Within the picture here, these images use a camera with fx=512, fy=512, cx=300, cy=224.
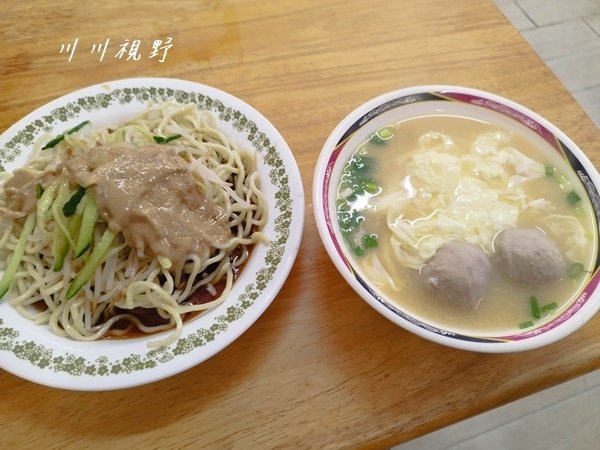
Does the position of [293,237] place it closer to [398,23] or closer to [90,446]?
[90,446]

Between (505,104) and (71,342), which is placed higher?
(505,104)

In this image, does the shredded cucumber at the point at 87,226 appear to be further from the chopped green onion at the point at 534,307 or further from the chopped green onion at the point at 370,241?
the chopped green onion at the point at 534,307

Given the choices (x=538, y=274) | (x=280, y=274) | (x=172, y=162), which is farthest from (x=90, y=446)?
(x=538, y=274)

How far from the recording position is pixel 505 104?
4.63ft

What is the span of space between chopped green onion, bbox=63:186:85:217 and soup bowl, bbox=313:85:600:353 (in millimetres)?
561

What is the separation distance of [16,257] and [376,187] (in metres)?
0.94

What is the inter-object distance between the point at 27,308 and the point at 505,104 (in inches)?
53.2

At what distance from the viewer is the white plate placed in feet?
3.54

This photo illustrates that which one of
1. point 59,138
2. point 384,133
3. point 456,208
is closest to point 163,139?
point 59,138

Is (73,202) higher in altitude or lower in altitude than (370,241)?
higher

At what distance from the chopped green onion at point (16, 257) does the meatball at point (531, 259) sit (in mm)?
1175

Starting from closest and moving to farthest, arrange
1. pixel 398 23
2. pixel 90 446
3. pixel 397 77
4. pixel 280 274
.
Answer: pixel 90 446, pixel 280 274, pixel 397 77, pixel 398 23

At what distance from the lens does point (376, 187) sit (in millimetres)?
1382

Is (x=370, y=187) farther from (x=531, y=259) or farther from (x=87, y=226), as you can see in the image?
(x=87, y=226)
